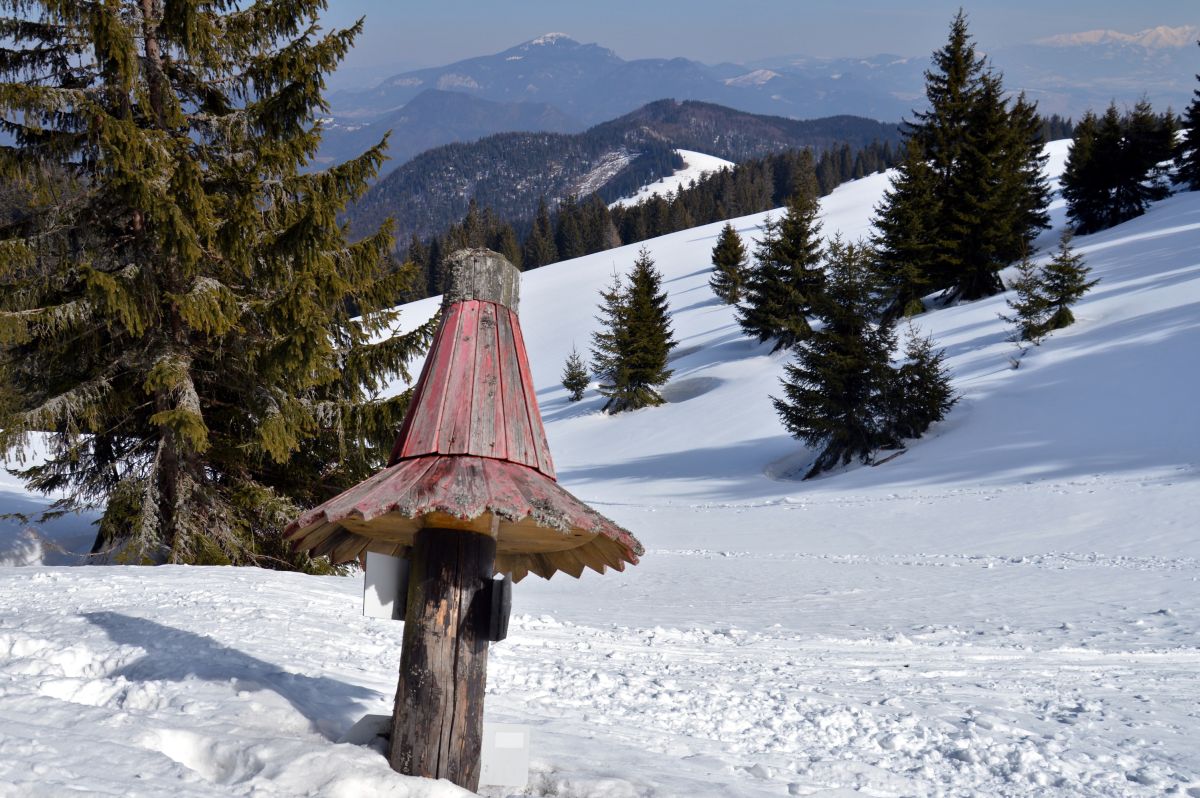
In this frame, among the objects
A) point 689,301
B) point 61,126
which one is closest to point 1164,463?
point 61,126

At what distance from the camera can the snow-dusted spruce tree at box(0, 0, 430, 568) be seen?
30.5 feet

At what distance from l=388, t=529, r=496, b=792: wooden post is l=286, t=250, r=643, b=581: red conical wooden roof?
156mm

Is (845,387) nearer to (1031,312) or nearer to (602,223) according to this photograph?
(1031,312)

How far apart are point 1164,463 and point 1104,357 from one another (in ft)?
23.6

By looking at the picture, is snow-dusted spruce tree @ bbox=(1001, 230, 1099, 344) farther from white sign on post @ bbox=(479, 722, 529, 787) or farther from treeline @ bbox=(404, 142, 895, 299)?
treeline @ bbox=(404, 142, 895, 299)

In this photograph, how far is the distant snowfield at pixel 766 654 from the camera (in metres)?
3.80

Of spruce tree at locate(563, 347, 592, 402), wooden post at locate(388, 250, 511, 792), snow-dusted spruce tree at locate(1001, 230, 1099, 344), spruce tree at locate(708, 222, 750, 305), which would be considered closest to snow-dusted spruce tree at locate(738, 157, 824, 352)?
→ spruce tree at locate(563, 347, 592, 402)

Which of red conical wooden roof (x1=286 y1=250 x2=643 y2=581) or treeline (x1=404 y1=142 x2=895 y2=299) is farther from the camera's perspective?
treeline (x1=404 y1=142 x2=895 y2=299)

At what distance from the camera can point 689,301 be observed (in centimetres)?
4922

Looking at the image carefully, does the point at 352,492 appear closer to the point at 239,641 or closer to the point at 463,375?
the point at 463,375

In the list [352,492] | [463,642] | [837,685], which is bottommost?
[837,685]

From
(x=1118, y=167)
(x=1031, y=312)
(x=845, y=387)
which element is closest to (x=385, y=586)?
(x=845, y=387)

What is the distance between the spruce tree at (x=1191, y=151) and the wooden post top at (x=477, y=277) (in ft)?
150

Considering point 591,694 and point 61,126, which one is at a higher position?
point 61,126
